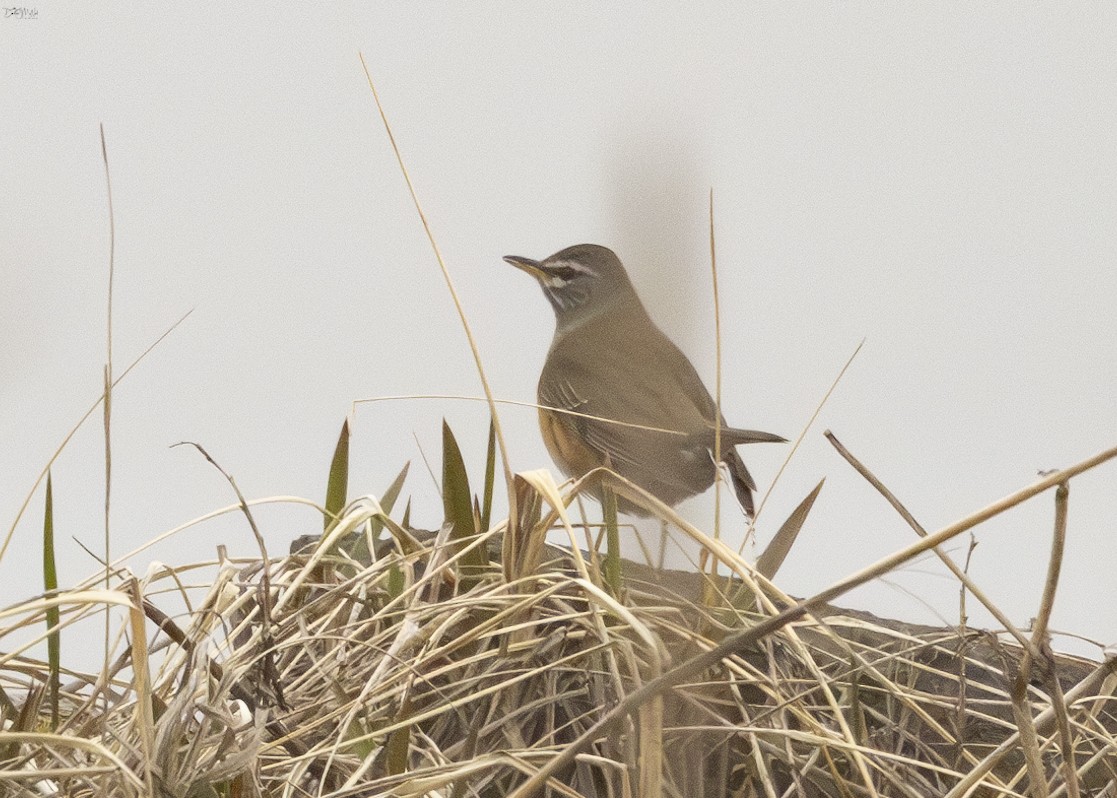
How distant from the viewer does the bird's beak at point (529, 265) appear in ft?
6.48

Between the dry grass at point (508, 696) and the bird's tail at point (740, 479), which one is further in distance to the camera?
the bird's tail at point (740, 479)

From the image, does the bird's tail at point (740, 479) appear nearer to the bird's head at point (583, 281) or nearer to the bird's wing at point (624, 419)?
the bird's wing at point (624, 419)

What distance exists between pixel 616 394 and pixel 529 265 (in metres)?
0.68

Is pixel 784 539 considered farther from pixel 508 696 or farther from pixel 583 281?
pixel 583 281

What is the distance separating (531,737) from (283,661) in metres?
0.27

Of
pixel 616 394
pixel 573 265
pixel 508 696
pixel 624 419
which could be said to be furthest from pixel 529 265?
pixel 508 696

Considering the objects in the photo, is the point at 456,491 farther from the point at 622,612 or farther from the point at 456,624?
the point at 622,612

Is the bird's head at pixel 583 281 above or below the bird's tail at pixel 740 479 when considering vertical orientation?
above

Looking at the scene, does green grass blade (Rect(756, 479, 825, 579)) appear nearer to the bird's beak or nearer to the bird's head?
the bird's beak

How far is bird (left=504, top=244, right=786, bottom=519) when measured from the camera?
1.03 metres

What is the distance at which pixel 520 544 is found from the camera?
103 centimetres

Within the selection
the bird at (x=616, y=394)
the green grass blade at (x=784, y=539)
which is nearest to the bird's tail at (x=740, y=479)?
the bird at (x=616, y=394)

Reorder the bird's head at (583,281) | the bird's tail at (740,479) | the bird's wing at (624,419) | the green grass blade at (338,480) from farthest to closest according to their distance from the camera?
the bird's head at (583,281), the bird's tail at (740,479), the green grass blade at (338,480), the bird's wing at (624,419)

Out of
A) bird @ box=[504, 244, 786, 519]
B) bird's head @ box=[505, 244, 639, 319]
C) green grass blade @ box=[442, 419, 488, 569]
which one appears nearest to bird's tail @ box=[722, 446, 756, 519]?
bird @ box=[504, 244, 786, 519]
